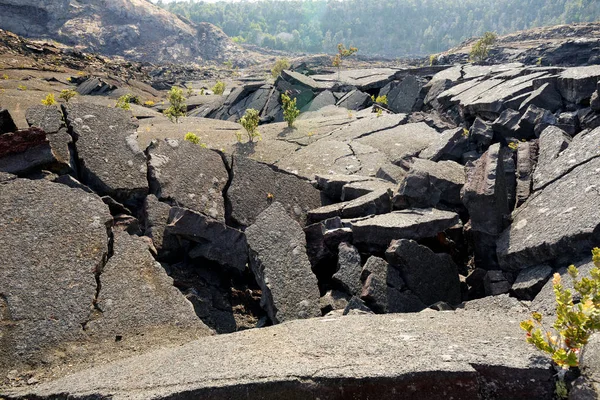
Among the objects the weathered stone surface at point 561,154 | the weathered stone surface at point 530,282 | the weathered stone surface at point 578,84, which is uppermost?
the weathered stone surface at point 578,84

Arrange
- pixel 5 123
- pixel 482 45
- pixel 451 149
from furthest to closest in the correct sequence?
pixel 482 45
pixel 451 149
pixel 5 123

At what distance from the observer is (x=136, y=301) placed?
3.96 metres

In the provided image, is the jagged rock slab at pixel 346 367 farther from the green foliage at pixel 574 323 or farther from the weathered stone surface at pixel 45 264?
the weathered stone surface at pixel 45 264

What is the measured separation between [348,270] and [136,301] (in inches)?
90.2

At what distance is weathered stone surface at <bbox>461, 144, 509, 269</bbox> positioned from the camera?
4980 mm

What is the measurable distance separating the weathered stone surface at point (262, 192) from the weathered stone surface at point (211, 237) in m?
0.76

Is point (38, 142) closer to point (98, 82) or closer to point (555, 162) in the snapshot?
point (555, 162)

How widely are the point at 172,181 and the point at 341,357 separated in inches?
161

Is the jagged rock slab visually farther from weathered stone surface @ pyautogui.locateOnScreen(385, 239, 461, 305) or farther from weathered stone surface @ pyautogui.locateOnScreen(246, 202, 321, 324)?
weathered stone surface @ pyautogui.locateOnScreen(385, 239, 461, 305)

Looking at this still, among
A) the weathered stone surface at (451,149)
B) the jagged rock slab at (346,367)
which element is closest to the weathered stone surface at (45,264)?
the jagged rock slab at (346,367)

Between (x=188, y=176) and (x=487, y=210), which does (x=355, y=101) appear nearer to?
(x=188, y=176)

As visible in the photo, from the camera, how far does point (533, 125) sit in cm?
725

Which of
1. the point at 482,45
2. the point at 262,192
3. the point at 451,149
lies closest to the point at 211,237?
the point at 262,192

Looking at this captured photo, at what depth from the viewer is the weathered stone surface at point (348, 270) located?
4.60m
